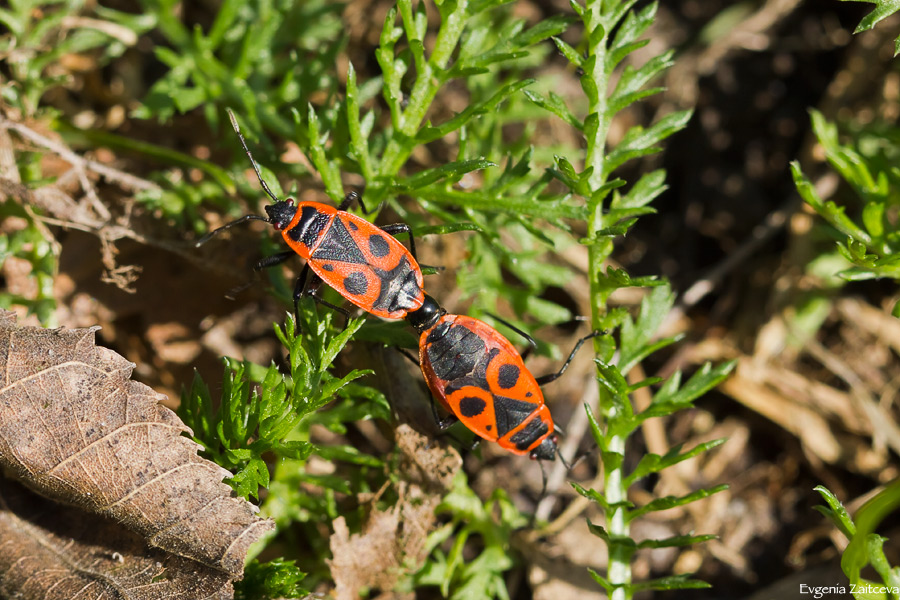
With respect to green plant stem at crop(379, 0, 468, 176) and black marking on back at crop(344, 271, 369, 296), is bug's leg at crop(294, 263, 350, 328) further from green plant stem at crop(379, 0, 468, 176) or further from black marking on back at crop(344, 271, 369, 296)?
green plant stem at crop(379, 0, 468, 176)

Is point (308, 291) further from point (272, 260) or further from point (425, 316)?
point (425, 316)

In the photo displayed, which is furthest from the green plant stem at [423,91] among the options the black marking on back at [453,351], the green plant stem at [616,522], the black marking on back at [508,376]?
the green plant stem at [616,522]

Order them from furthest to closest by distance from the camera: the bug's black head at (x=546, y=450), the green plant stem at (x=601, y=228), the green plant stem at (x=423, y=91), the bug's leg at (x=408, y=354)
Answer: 1. the bug's black head at (x=546, y=450)
2. the bug's leg at (x=408, y=354)
3. the green plant stem at (x=423, y=91)
4. the green plant stem at (x=601, y=228)

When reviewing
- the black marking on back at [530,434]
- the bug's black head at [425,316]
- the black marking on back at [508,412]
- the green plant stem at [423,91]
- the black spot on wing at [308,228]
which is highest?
the green plant stem at [423,91]

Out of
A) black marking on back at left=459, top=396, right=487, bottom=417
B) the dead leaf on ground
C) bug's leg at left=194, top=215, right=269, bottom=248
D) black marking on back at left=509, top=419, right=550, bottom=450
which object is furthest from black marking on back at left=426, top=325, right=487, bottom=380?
bug's leg at left=194, top=215, right=269, bottom=248

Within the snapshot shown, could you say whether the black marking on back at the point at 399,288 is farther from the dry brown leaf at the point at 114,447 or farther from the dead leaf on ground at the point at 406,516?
the dry brown leaf at the point at 114,447

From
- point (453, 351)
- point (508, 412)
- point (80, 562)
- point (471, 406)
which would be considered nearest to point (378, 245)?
point (453, 351)

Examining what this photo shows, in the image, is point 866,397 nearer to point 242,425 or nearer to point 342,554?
point 342,554
